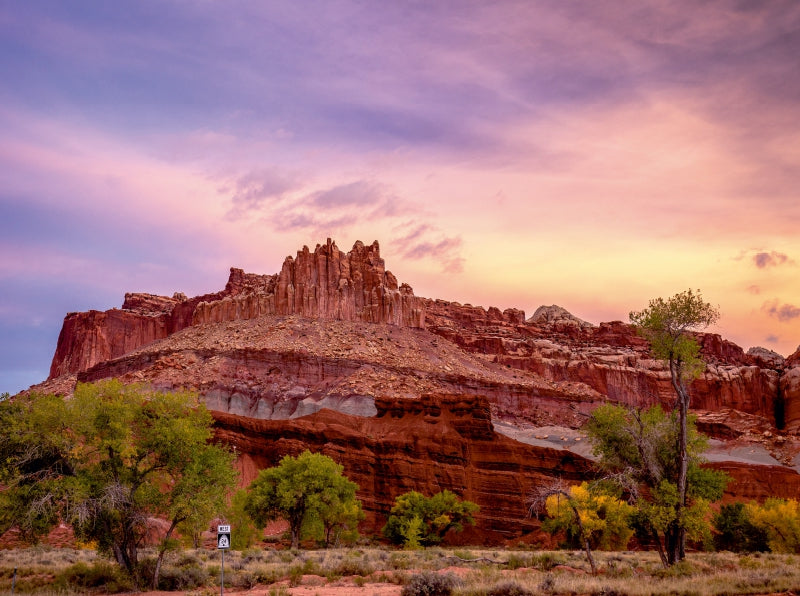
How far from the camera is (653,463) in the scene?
2703cm

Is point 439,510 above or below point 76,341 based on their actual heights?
below

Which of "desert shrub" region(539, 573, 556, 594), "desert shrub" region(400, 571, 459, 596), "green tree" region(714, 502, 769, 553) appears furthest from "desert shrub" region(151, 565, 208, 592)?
"green tree" region(714, 502, 769, 553)

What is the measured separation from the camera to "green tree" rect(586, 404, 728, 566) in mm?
26156

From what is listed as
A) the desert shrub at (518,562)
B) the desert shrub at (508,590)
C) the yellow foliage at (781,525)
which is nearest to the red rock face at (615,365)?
the yellow foliage at (781,525)

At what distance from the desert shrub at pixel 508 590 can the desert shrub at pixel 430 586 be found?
44.7 inches

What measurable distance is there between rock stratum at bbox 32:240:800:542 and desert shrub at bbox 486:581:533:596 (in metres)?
45.5

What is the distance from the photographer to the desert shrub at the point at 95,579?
2436 cm

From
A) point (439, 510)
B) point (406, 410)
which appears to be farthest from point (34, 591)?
point (406, 410)

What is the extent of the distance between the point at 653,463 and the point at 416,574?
31.8 feet

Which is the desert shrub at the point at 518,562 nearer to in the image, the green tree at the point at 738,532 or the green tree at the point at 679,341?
the green tree at the point at 679,341

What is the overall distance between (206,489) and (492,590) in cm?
1018

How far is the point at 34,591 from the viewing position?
78.4ft

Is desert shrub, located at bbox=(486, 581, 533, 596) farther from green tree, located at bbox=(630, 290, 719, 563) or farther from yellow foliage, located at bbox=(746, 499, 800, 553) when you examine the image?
yellow foliage, located at bbox=(746, 499, 800, 553)

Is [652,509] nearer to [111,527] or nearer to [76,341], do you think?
[111,527]
